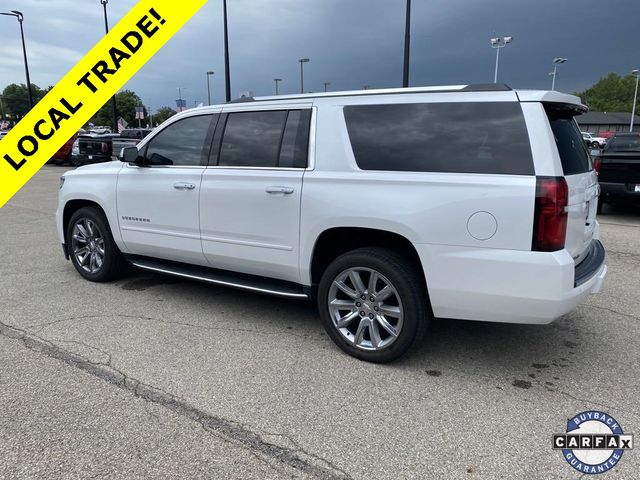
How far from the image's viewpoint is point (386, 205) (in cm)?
328

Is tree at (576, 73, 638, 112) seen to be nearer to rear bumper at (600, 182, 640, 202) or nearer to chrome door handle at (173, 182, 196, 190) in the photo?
rear bumper at (600, 182, 640, 202)

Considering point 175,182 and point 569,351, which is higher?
point 175,182

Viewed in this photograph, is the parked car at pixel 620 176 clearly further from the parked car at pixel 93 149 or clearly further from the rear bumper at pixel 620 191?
the parked car at pixel 93 149

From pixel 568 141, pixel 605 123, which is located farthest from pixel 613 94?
pixel 568 141

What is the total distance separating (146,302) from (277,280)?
1540 mm

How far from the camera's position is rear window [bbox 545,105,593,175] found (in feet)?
10.1

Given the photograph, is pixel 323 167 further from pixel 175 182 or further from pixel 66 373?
pixel 66 373

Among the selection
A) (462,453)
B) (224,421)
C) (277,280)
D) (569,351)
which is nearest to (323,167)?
(277,280)

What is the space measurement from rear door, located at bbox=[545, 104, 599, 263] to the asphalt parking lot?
3.06 ft

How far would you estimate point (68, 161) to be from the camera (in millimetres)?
25031

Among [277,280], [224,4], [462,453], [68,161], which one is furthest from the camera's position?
[68,161]

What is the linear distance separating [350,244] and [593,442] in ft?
6.50

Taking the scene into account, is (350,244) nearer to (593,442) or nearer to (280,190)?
(280,190)

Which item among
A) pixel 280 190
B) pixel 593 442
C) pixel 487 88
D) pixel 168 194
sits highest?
pixel 487 88
